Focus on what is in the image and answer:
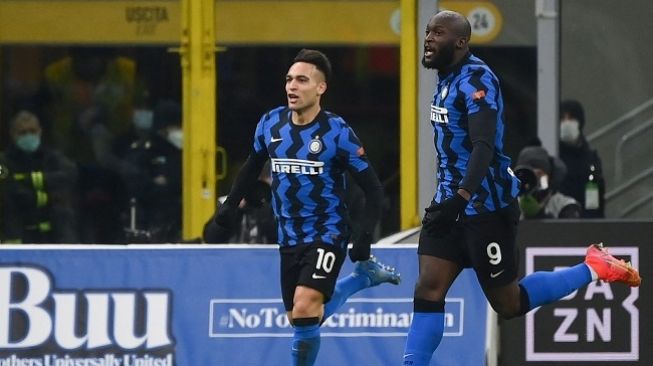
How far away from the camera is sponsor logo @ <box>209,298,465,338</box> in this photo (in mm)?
10398

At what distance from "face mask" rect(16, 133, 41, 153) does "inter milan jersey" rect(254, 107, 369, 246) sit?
15.6 ft

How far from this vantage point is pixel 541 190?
1148cm

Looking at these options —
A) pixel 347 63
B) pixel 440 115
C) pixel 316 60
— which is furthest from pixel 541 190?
pixel 440 115

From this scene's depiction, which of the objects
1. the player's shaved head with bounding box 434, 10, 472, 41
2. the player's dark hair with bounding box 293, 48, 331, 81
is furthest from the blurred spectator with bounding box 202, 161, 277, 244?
the player's shaved head with bounding box 434, 10, 472, 41

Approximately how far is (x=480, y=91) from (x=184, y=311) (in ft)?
9.81

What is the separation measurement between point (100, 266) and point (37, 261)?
14.9 inches

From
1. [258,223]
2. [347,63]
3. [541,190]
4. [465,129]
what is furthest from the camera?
[347,63]

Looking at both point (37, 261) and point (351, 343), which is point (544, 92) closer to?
point (351, 343)

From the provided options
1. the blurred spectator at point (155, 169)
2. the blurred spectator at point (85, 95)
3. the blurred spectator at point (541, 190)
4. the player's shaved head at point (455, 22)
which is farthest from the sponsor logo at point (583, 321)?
the blurred spectator at point (85, 95)

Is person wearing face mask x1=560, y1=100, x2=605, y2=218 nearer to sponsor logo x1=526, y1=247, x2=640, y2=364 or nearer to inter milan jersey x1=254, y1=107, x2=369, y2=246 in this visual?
sponsor logo x1=526, y1=247, x2=640, y2=364

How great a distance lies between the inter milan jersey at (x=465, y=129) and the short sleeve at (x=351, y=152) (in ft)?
2.41

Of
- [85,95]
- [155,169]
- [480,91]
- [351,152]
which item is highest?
[85,95]

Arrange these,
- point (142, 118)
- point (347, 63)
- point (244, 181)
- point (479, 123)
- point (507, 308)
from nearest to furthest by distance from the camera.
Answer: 1. point (479, 123)
2. point (507, 308)
3. point (244, 181)
4. point (347, 63)
5. point (142, 118)

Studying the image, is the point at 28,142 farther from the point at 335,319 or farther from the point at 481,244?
the point at 481,244
